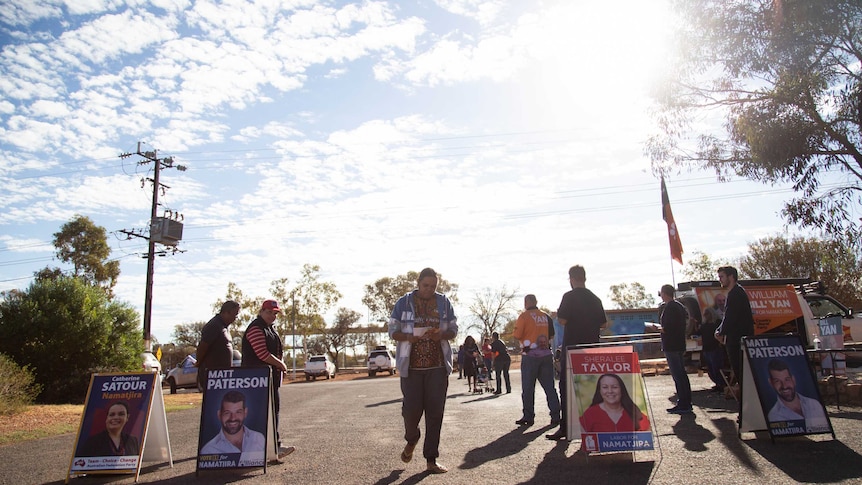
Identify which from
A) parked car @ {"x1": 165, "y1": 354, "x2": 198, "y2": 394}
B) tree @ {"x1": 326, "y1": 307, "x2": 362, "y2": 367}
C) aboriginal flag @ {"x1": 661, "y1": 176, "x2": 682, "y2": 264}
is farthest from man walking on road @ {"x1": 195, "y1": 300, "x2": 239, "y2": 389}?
tree @ {"x1": 326, "y1": 307, "x2": 362, "y2": 367}

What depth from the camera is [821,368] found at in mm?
10930

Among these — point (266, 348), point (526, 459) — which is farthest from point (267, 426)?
point (526, 459)

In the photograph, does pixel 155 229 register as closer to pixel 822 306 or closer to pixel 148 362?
pixel 148 362

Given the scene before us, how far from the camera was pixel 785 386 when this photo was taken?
5984 mm

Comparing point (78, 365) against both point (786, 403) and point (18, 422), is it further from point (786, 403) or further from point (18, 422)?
point (786, 403)

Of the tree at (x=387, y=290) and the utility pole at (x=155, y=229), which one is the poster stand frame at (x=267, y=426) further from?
the tree at (x=387, y=290)

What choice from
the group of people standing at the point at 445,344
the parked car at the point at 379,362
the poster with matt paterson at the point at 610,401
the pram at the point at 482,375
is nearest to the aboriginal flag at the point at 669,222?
the pram at the point at 482,375

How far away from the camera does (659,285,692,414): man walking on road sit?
809 centimetres

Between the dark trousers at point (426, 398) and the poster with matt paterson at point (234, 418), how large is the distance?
1.39m

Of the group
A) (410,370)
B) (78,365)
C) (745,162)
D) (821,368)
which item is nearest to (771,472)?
(410,370)

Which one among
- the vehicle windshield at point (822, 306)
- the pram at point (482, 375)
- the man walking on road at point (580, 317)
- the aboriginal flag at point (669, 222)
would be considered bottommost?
the pram at point (482, 375)

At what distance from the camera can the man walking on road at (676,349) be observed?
8086mm

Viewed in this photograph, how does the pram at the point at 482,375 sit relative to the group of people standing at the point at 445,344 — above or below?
below

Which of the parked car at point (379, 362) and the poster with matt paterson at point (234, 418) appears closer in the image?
the poster with matt paterson at point (234, 418)
